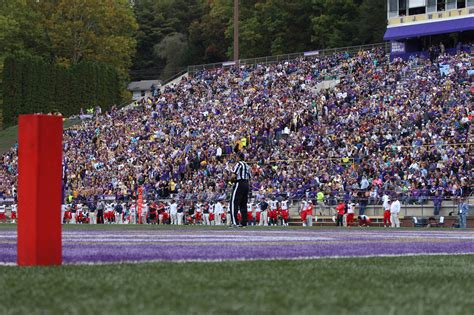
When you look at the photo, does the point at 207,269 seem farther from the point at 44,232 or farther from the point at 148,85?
the point at 148,85

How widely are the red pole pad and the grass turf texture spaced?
0.98 feet

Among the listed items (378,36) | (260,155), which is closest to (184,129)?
(260,155)

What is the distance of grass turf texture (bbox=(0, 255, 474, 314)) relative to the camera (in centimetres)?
455

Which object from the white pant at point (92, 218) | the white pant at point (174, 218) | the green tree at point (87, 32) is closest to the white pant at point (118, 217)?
the white pant at point (92, 218)

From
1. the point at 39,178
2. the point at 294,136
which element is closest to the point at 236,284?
the point at 39,178

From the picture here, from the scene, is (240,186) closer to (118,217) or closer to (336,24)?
(118,217)

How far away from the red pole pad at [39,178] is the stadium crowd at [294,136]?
25500mm

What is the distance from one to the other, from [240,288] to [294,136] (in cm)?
3504

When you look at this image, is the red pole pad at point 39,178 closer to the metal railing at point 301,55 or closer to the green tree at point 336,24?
the metal railing at point 301,55

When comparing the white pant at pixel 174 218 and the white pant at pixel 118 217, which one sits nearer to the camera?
the white pant at pixel 174 218

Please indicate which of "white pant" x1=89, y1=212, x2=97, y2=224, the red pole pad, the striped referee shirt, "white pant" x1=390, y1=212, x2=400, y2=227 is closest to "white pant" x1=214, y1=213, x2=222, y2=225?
"white pant" x1=89, y1=212, x2=97, y2=224

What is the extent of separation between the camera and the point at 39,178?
21.4ft

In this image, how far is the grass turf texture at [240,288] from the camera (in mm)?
4551

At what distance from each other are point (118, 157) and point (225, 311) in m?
41.9
